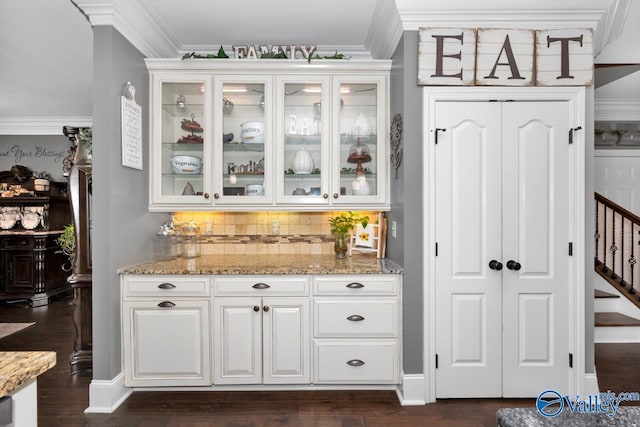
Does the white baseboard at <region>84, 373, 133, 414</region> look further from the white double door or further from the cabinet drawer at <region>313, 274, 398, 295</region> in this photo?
the white double door

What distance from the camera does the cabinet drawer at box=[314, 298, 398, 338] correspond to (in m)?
2.62

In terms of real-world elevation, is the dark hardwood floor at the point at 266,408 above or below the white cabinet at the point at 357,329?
below

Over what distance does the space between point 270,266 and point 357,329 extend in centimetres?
80

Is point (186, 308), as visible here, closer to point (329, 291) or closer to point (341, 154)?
point (329, 291)

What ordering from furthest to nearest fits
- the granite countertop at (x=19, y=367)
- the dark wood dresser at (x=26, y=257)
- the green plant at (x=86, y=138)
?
the dark wood dresser at (x=26, y=257), the green plant at (x=86, y=138), the granite countertop at (x=19, y=367)

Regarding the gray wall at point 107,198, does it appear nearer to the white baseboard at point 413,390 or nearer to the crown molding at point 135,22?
the crown molding at point 135,22

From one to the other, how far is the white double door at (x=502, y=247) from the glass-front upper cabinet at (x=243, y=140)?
4.45 feet

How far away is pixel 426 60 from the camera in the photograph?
2.52 meters

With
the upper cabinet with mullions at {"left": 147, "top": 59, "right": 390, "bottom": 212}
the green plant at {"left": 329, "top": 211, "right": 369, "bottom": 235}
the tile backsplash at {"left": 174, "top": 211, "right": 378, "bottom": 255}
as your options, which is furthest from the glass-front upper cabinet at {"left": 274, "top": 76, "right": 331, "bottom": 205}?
the tile backsplash at {"left": 174, "top": 211, "right": 378, "bottom": 255}

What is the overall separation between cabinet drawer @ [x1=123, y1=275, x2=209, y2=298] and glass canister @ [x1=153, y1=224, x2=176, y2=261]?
546 millimetres

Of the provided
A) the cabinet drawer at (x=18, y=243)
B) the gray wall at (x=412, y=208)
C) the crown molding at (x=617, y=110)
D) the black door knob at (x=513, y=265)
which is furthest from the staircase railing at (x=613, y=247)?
the cabinet drawer at (x=18, y=243)

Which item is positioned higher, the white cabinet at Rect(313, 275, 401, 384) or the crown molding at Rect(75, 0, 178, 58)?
the crown molding at Rect(75, 0, 178, 58)

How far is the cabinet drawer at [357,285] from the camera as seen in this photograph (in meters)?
2.62

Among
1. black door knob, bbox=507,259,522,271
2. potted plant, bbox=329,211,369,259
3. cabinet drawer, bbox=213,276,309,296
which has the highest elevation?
potted plant, bbox=329,211,369,259
